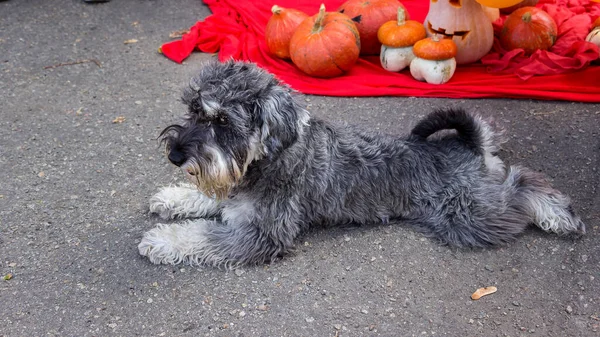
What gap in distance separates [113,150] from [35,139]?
80 cm

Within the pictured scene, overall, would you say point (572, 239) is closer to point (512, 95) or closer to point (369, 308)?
point (369, 308)

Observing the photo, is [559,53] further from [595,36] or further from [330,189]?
[330,189]

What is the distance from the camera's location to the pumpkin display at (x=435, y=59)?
606 centimetres

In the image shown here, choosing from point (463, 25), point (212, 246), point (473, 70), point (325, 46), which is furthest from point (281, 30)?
point (212, 246)

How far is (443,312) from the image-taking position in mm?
3748

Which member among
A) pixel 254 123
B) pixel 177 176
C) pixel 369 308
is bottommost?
pixel 177 176

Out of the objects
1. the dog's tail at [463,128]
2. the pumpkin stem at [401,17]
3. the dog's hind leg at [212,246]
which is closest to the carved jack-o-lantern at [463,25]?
the pumpkin stem at [401,17]

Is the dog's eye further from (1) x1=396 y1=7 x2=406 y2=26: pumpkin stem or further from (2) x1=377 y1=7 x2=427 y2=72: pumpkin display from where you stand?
(1) x1=396 y1=7 x2=406 y2=26: pumpkin stem

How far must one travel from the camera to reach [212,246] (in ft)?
13.3

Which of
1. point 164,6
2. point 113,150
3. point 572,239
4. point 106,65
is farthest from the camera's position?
point 164,6

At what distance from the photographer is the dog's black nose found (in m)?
3.62

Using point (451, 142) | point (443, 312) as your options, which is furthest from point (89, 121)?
point (443, 312)

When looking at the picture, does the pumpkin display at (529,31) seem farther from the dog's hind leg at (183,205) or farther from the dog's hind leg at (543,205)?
the dog's hind leg at (183,205)

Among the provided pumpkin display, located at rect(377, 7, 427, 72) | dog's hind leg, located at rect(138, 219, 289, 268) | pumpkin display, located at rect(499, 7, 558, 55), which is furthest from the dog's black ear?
pumpkin display, located at rect(499, 7, 558, 55)
